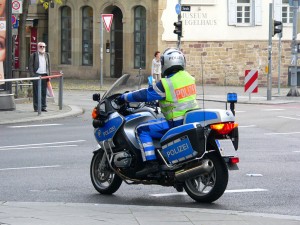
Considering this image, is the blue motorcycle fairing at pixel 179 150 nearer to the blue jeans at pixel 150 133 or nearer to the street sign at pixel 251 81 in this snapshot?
the blue jeans at pixel 150 133

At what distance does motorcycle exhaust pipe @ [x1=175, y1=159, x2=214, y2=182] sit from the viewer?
10.5m

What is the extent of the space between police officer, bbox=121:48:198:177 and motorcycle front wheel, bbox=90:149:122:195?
2.23ft

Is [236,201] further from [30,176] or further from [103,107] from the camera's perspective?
[30,176]

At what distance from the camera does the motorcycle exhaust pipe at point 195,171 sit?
34.3ft

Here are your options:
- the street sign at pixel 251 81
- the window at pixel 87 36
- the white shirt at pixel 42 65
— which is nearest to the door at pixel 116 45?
the window at pixel 87 36

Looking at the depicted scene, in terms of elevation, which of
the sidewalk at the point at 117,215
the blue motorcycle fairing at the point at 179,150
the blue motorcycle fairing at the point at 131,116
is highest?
the blue motorcycle fairing at the point at 131,116

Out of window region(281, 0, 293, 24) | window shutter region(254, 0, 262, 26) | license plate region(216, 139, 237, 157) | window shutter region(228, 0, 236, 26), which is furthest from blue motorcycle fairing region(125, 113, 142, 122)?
window region(281, 0, 293, 24)

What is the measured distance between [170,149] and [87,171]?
3.24m

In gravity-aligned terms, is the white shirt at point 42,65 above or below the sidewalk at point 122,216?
above

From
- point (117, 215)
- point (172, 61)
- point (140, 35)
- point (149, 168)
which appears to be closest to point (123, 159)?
point (149, 168)

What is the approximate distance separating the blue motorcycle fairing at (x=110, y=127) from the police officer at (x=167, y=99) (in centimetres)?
36

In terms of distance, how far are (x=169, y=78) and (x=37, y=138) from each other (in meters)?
8.54

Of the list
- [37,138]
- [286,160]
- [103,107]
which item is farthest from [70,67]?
[103,107]

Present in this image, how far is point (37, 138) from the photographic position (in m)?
19.2
